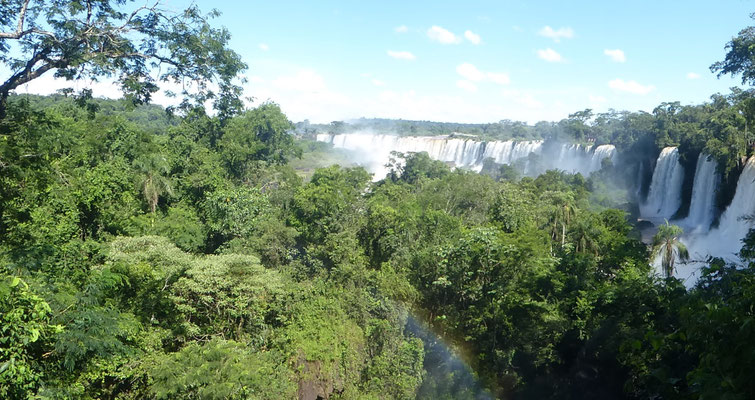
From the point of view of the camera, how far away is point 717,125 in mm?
36000

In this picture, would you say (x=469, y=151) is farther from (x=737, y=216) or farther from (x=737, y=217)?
(x=737, y=217)

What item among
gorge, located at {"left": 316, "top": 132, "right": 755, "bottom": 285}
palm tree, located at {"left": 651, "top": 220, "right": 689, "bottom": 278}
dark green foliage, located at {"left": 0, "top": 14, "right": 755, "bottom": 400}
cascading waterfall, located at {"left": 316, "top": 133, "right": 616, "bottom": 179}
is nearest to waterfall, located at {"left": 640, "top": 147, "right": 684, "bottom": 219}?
gorge, located at {"left": 316, "top": 132, "right": 755, "bottom": 285}

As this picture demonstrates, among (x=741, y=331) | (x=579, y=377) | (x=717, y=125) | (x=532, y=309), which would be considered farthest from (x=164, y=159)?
(x=717, y=125)

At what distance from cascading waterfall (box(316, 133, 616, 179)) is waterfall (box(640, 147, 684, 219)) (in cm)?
1268

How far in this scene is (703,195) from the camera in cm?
3541

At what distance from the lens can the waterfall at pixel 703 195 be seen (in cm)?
3412

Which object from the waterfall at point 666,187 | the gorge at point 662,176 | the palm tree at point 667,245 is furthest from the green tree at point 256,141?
the waterfall at point 666,187

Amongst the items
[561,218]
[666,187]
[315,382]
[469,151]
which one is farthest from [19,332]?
[469,151]

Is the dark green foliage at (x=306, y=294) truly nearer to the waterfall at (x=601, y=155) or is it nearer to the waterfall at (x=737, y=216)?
the waterfall at (x=737, y=216)

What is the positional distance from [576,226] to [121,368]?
2058 cm

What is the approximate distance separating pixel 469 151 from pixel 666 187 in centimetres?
4029

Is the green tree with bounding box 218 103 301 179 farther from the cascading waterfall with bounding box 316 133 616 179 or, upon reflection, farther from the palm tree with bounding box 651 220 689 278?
the cascading waterfall with bounding box 316 133 616 179

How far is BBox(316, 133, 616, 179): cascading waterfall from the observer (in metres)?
63.7

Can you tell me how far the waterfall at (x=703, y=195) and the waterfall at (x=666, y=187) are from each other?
409 centimetres
